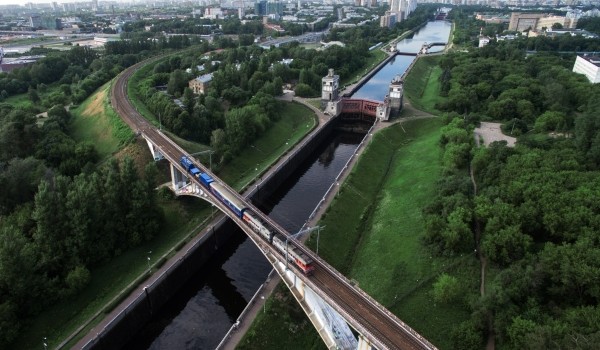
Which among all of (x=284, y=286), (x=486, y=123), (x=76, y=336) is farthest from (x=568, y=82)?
(x=76, y=336)

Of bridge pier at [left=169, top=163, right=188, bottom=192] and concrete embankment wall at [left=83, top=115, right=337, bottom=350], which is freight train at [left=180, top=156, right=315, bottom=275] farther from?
concrete embankment wall at [left=83, top=115, right=337, bottom=350]

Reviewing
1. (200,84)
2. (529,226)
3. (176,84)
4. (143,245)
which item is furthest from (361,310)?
(176,84)

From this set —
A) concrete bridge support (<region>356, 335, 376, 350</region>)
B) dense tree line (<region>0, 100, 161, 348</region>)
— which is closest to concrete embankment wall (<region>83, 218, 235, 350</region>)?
dense tree line (<region>0, 100, 161, 348</region>)

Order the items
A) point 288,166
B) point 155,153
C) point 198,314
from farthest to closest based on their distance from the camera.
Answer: point 288,166 < point 155,153 < point 198,314

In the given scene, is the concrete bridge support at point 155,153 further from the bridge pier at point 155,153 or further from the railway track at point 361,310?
the railway track at point 361,310

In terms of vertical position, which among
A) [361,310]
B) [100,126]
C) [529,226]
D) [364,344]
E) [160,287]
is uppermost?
[529,226]

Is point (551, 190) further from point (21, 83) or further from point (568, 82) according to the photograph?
point (21, 83)

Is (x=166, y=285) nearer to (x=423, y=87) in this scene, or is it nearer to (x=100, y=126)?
(x=100, y=126)
